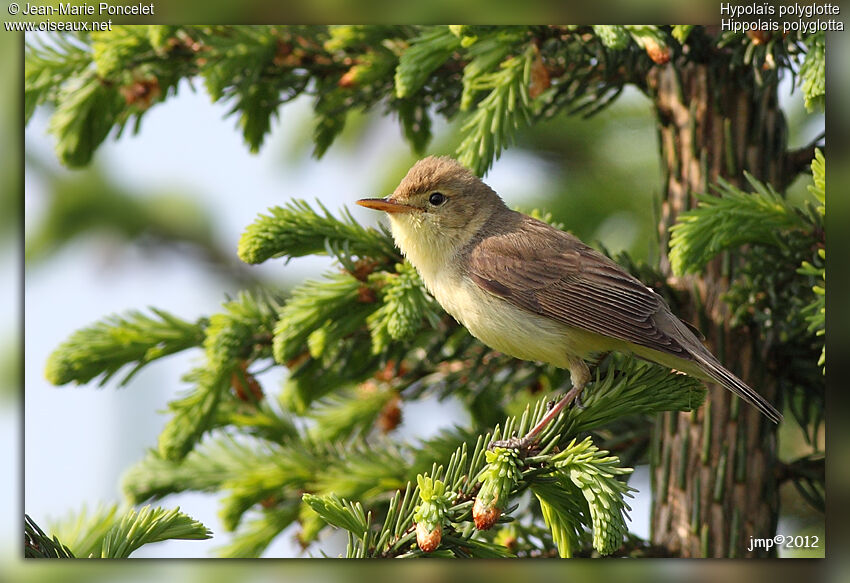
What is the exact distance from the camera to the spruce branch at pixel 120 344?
2691 millimetres

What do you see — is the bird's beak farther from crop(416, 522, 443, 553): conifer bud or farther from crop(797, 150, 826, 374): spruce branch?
crop(797, 150, 826, 374): spruce branch

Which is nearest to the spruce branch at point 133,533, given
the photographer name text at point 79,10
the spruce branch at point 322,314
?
the spruce branch at point 322,314

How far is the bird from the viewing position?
253 cm

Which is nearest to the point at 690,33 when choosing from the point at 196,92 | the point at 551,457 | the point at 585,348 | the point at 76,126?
the point at 585,348

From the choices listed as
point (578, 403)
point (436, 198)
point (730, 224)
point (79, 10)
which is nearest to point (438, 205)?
point (436, 198)

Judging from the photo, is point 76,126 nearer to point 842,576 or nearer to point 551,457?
point 551,457

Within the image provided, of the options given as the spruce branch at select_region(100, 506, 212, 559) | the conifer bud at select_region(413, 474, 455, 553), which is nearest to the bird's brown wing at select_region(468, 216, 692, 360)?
the conifer bud at select_region(413, 474, 455, 553)

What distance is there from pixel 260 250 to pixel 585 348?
3.25ft

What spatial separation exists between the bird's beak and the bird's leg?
690mm

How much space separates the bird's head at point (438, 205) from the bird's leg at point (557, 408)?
54cm

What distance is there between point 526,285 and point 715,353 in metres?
0.61

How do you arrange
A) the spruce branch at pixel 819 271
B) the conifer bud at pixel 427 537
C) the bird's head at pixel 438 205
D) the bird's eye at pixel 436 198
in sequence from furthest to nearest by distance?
1. the bird's eye at pixel 436 198
2. the bird's head at pixel 438 205
3. the spruce branch at pixel 819 271
4. the conifer bud at pixel 427 537

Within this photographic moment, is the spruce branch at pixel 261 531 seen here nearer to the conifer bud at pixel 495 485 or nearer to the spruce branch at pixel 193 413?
the spruce branch at pixel 193 413

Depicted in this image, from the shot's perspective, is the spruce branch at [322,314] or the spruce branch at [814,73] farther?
the spruce branch at [322,314]
